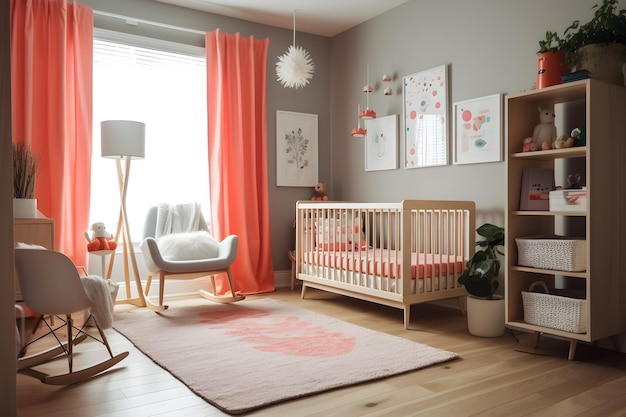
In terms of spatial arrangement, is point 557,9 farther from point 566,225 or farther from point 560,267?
point 560,267

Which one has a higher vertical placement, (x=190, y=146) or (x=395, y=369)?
(x=190, y=146)

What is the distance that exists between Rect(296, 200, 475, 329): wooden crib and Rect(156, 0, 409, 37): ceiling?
5.59 ft

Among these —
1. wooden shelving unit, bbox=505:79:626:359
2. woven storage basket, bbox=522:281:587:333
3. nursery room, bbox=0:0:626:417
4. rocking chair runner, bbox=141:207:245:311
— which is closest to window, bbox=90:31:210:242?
nursery room, bbox=0:0:626:417

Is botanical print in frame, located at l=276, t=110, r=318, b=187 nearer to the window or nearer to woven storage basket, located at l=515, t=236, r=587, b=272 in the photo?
the window

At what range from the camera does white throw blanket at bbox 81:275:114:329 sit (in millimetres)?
2330

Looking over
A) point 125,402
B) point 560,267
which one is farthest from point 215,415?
point 560,267

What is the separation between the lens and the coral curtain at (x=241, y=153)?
14.3ft

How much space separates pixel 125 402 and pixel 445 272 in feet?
6.99

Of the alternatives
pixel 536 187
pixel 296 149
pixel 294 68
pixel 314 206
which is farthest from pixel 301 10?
pixel 536 187

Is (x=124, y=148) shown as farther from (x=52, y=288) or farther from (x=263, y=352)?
(x=263, y=352)

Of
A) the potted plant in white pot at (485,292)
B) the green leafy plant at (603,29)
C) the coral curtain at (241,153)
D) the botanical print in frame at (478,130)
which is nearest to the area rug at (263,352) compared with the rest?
the potted plant in white pot at (485,292)

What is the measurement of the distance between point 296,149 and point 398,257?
1976 mm

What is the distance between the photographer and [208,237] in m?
3.99

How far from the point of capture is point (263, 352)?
262cm
